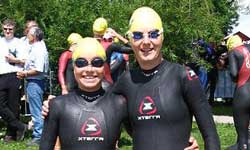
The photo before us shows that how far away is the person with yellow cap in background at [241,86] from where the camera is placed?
6516 millimetres

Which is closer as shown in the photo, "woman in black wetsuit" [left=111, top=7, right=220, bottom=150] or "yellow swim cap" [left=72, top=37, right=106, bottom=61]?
"woman in black wetsuit" [left=111, top=7, right=220, bottom=150]

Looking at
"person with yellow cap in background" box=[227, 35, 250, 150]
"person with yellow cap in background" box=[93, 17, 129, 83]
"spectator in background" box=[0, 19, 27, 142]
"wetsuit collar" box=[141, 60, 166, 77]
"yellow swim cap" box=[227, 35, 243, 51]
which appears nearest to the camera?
"wetsuit collar" box=[141, 60, 166, 77]

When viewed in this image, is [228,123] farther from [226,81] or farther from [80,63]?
[80,63]

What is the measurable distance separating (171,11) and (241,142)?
13.0ft

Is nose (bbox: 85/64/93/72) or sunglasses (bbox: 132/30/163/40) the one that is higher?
sunglasses (bbox: 132/30/163/40)

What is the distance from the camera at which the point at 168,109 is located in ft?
11.2

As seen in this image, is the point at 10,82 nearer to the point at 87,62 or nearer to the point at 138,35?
the point at 87,62

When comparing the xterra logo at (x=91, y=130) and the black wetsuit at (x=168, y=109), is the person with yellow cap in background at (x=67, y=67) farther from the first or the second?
the black wetsuit at (x=168, y=109)

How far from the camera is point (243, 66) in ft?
21.7

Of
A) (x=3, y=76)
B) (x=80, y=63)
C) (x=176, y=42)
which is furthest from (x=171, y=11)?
(x=80, y=63)

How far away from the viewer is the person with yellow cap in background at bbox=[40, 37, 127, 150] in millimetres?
3559

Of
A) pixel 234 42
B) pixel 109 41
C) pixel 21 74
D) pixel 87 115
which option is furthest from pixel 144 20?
pixel 21 74

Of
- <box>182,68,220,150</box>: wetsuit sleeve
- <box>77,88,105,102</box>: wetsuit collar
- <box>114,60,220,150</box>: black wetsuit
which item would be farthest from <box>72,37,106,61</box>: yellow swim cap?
<box>182,68,220,150</box>: wetsuit sleeve

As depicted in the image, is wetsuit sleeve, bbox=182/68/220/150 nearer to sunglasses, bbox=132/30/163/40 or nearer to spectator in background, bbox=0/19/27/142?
sunglasses, bbox=132/30/163/40
